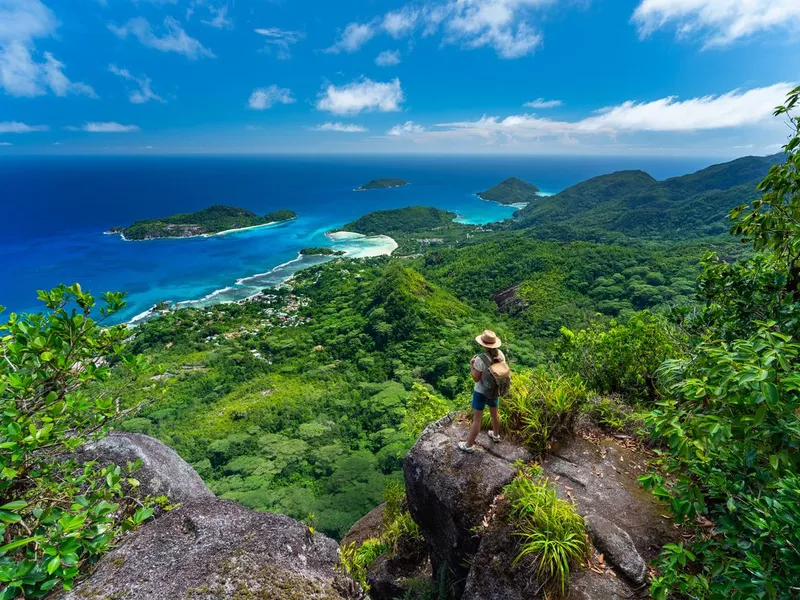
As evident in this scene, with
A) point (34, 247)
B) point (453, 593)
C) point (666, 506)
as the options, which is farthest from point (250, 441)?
point (34, 247)

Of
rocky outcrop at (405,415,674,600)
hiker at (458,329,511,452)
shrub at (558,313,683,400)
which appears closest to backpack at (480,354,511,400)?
hiker at (458,329,511,452)

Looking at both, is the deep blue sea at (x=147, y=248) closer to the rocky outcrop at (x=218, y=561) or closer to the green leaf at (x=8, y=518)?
the rocky outcrop at (x=218, y=561)

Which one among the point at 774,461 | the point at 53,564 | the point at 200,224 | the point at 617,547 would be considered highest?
the point at 774,461

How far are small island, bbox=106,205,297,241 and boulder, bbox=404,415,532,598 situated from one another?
133789 millimetres

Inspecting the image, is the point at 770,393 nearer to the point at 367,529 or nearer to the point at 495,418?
the point at 495,418

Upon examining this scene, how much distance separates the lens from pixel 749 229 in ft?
16.3

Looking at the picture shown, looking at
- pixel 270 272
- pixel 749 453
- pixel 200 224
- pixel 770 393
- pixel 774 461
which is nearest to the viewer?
pixel 770 393

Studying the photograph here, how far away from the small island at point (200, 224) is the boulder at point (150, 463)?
425 ft

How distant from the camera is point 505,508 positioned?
17.6ft

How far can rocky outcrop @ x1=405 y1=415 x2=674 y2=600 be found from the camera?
4.57 metres

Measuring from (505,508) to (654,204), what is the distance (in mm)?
144289

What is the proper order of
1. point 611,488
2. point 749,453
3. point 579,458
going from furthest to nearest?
point 579,458, point 611,488, point 749,453

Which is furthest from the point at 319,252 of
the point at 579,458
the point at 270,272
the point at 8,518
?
the point at 8,518

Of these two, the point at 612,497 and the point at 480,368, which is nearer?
the point at 612,497
